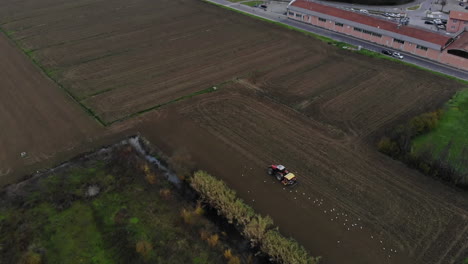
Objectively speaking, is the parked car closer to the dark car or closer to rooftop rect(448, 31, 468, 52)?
the dark car

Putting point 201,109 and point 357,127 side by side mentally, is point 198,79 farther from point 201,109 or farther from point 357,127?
point 357,127

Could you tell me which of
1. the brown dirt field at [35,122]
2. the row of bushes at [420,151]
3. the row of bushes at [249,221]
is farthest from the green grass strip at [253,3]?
the row of bushes at [249,221]

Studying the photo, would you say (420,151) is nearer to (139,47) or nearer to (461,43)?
(461,43)

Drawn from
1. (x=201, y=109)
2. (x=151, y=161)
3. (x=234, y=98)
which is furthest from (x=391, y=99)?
(x=151, y=161)

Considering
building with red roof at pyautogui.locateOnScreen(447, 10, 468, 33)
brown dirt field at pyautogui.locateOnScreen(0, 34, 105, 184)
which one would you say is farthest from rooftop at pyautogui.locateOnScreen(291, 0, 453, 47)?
brown dirt field at pyautogui.locateOnScreen(0, 34, 105, 184)

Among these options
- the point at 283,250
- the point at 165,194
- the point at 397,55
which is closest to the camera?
the point at 283,250

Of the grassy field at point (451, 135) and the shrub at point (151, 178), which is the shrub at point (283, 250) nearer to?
the shrub at point (151, 178)

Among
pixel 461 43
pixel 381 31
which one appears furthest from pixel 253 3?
pixel 461 43
